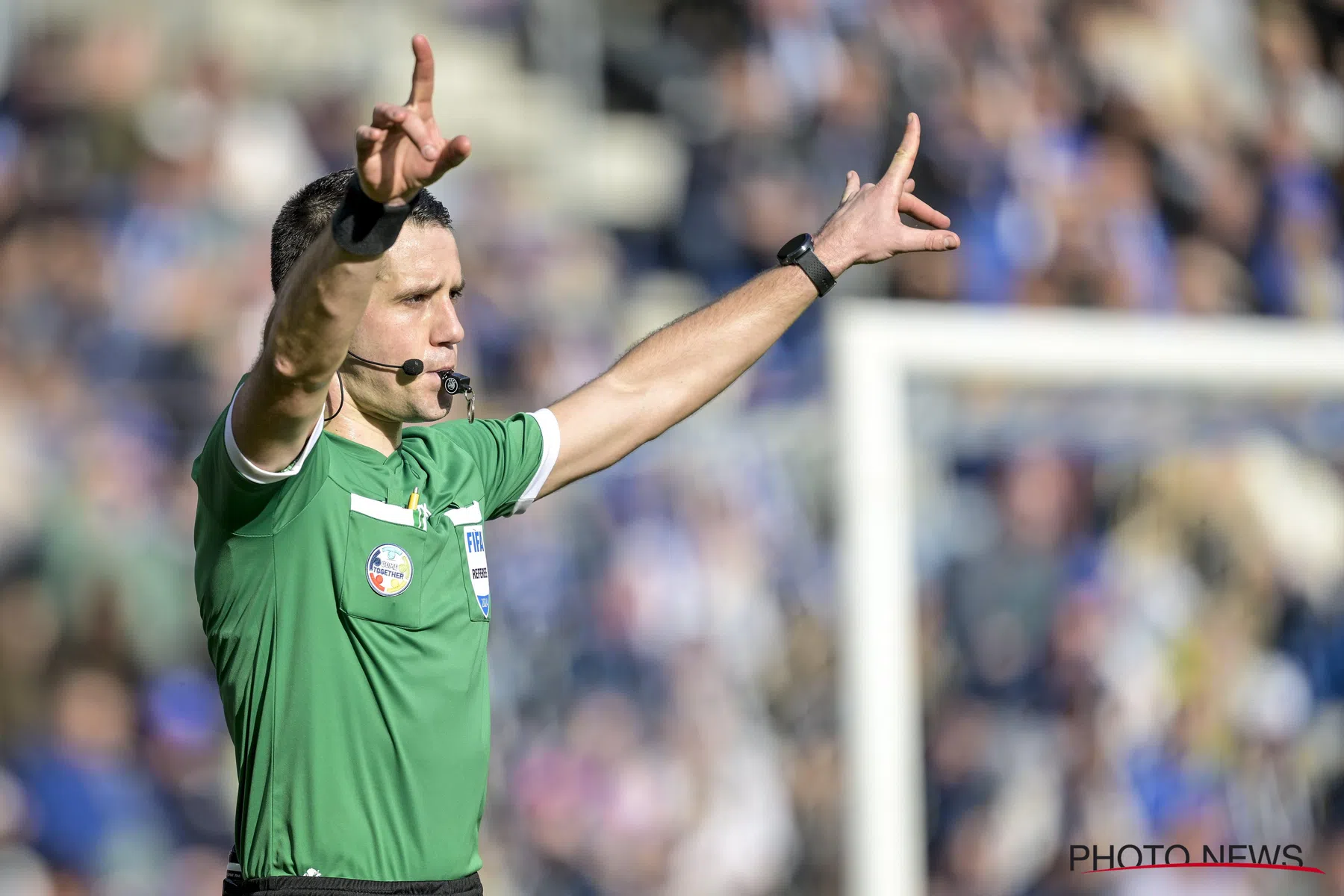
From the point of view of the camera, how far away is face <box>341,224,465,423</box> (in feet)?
7.36

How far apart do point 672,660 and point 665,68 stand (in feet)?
7.87

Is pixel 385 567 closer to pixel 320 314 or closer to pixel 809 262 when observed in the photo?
pixel 320 314

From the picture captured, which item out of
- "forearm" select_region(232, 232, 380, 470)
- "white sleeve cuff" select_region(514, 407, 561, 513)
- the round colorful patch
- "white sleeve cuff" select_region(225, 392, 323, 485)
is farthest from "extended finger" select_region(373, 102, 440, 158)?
"white sleeve cuff" select_region(514, 407, 561, 513)

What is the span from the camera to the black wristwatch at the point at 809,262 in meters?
2.61

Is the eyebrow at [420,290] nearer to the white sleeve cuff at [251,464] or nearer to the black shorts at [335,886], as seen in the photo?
the white sleeve cuff at [251,464]

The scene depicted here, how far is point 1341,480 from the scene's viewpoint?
18.9 ft

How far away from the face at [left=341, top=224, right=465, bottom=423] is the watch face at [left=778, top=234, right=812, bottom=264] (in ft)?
2.14

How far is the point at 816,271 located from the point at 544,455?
0.58 meters

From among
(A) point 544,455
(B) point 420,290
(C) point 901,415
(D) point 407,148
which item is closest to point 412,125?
(D) point 407,148

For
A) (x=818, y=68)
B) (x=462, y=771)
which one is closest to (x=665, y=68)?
(x=818, y=68)

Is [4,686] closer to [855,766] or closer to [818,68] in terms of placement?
[855,766]

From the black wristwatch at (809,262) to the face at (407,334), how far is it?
65 centimetres

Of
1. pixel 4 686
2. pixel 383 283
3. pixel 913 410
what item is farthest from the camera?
pixel 913 410

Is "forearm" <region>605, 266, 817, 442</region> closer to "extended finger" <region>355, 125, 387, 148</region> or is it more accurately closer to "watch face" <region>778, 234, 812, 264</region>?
"watch face" <region>778, 234, 812, 264</region>
